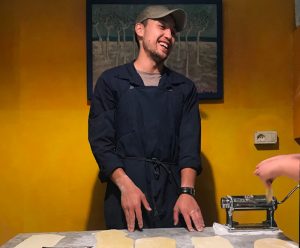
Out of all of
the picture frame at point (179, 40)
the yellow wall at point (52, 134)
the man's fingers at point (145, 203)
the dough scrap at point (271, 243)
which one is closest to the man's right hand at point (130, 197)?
the man's fingers at point (145, 203)

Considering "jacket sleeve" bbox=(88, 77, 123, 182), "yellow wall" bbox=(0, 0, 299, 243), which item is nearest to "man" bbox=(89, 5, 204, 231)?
"jacket sleeve" bbox=(88, 77, 123, 182)

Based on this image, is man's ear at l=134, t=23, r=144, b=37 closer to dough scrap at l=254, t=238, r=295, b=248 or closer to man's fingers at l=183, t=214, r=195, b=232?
man's fingers at l=183, t=214, r=195, b=232

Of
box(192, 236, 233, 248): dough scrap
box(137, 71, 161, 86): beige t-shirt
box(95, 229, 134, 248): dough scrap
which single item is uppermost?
box(137, 71, 161, 86): beige t-shirt

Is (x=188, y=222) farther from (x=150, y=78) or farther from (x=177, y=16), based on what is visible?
(x=177, y=16)

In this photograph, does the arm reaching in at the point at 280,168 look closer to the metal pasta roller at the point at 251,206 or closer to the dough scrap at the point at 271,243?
the dough scrap at the point at 271,243

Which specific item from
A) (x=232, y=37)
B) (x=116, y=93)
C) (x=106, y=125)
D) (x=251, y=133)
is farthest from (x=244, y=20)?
(x=106, y=125)

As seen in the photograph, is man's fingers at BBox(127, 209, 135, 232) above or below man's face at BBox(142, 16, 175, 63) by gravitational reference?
below

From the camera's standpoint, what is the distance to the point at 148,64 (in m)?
1.86

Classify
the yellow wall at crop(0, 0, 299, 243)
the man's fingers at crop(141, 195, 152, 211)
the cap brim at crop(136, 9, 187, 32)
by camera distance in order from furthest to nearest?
1. the yellow wall at crop(0, 0, 299, 243)
2. the cap brim at crop(136, 9, 187, 32)
3. the man's fingers at crop(141, 195, 152, 211)

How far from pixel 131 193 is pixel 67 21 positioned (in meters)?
1.12

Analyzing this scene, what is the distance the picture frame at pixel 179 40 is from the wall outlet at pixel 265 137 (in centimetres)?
29

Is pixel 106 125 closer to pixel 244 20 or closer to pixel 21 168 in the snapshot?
pixel 21 168

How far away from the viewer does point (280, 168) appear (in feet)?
2.98

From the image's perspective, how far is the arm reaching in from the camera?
0.87 m
